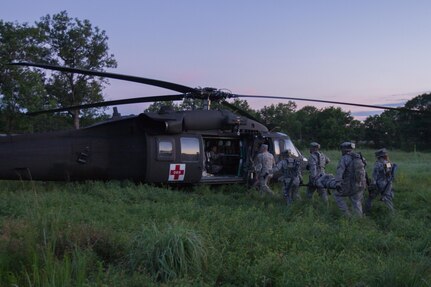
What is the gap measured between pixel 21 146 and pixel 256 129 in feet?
23.7

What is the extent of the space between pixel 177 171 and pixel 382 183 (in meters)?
5.40

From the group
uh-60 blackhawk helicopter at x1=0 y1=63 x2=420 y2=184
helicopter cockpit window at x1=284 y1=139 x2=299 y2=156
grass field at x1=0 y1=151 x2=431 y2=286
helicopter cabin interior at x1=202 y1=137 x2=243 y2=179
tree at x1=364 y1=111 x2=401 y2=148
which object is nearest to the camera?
grass field at x1=0 y1=151 x2=431 y2=286

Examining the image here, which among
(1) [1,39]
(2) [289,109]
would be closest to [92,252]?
(1) [1,39]

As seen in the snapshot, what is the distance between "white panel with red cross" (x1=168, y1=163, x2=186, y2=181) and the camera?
12773 millimetres

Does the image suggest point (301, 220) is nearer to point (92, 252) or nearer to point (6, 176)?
point (92, 252)

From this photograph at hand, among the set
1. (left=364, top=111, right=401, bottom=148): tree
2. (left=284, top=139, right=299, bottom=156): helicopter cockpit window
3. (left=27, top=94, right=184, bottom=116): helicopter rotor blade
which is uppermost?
(left=27, top=94, right=184, bottom=116): helicopter rotor blade

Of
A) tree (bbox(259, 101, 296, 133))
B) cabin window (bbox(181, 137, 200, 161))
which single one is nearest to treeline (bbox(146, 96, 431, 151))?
tree (bbox(259, 101, 296, 133))

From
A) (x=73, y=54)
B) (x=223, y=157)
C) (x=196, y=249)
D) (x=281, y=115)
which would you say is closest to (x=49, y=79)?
(x=73, y=54)

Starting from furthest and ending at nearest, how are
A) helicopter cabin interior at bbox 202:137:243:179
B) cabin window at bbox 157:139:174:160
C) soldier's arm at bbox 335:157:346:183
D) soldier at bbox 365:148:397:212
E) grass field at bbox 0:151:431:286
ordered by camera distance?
helicopter cabin interior at bbox 202:137:243:179 < cabin window at bbox 157:139:174:160 < soldier at bbox 365:148:397:212 < soldier's arm at bbox 335:157:346:183 < grass field at bbox 0:151:431:286

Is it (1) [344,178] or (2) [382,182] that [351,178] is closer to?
(1) [344,178]

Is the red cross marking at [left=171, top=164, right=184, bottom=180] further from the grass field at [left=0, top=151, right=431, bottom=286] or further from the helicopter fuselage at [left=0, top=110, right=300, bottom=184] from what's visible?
the grass field at [left=0, top=151, right=431, bottom=286]

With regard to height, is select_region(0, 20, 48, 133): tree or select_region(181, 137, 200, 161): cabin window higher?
select_region(0, 20, 48, 133): tree

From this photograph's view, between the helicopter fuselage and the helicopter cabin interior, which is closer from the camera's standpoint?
the helicopter fuselage

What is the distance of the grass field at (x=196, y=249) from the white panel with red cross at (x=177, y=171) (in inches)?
136
